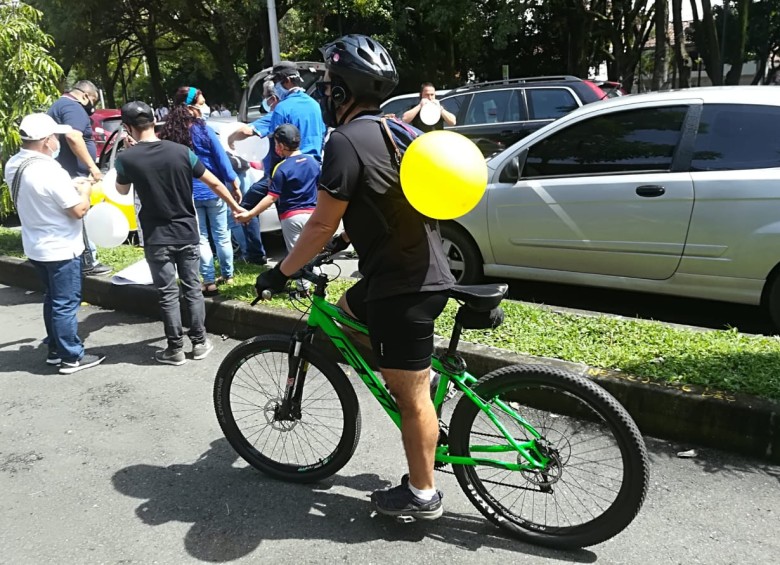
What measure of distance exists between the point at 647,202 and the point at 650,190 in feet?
0.28

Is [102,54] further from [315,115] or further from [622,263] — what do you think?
[622,263]

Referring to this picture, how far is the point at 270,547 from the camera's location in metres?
2.68

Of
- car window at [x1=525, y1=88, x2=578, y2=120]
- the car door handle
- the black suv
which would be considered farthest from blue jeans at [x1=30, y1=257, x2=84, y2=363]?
car window at [x1=525, y1=88, x2=578, y2=120]

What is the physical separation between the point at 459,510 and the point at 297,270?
129cm

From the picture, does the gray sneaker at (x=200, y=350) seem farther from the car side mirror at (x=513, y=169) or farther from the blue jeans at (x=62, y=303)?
the car side mirror at (x=513, y=169)

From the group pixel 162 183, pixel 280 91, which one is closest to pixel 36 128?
pixel 162 183

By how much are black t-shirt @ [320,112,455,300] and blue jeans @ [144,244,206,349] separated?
2.56 meters

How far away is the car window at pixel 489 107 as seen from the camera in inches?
360

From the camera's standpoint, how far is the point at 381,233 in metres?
2.40

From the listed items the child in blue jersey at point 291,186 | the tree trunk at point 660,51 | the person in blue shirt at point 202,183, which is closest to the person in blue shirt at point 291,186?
the child in blue jersey at point 291,186

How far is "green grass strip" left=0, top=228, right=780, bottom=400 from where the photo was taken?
11.0 ft

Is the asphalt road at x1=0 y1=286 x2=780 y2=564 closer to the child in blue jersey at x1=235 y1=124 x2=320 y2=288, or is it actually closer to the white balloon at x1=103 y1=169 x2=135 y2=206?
the child in blue jersey at x1=235 y1=124 x2=320 y2=288

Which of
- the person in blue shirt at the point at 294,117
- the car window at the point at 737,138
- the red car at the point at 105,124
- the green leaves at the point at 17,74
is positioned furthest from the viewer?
the red car at the point at 105,124

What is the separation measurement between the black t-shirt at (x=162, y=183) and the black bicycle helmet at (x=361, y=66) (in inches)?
94.5
